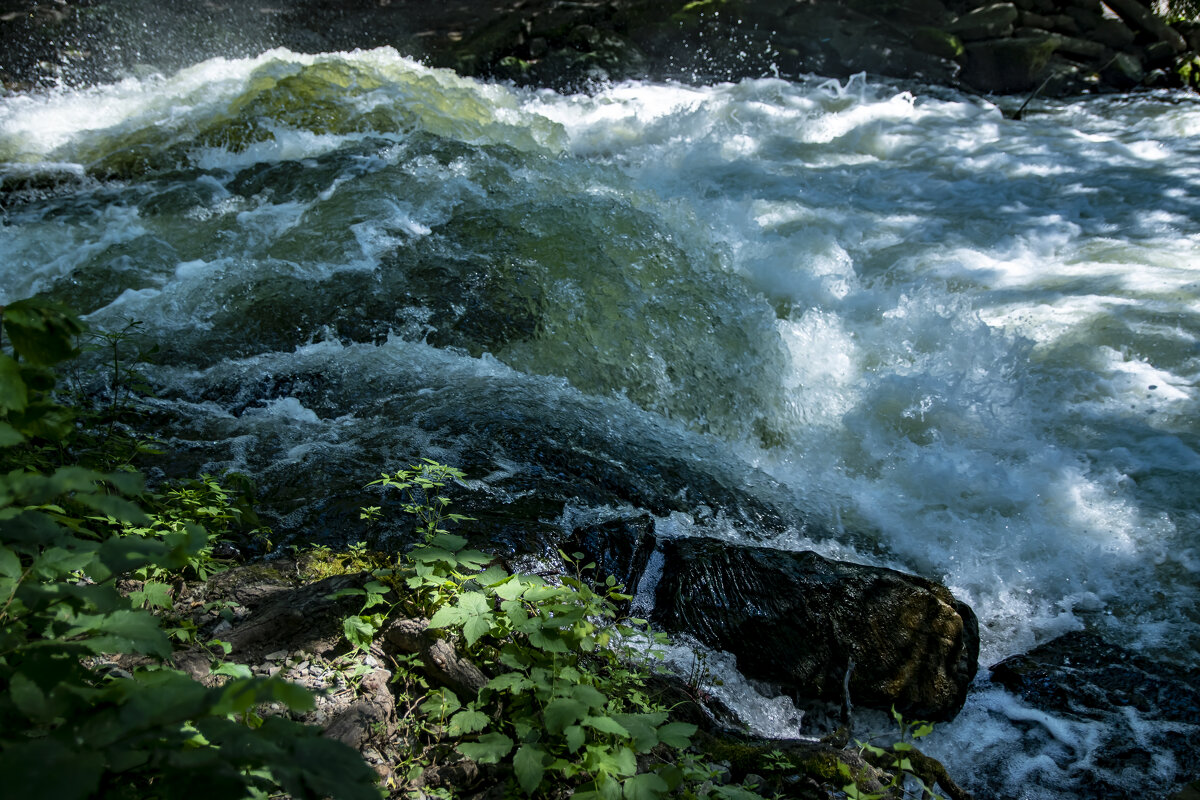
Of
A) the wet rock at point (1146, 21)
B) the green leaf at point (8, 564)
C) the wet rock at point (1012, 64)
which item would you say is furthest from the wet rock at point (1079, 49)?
the green leaf at point (8, 564)

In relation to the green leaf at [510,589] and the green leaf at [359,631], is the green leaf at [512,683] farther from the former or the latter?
the green leaf at [359,631]

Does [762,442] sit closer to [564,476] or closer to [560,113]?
[564,476]

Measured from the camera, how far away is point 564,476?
288 cm

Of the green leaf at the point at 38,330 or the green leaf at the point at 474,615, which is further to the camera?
the green leaf at the point at 474,615

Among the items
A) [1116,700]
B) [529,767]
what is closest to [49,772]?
[529,767]

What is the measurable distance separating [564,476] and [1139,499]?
2.56 metres

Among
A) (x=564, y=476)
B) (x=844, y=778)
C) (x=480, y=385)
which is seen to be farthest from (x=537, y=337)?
(x=844, y=778)

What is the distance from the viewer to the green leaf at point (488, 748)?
4.53ft

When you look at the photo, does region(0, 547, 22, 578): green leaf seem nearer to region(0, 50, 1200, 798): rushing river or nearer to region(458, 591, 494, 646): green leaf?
region(458, 591, 494, 646): green leaf

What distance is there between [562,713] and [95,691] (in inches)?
30.4

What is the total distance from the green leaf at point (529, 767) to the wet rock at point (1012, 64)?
36.2ft

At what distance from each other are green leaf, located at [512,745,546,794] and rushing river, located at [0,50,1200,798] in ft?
4.24

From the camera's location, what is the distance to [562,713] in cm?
138

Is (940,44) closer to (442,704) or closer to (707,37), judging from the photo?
(707,37)
